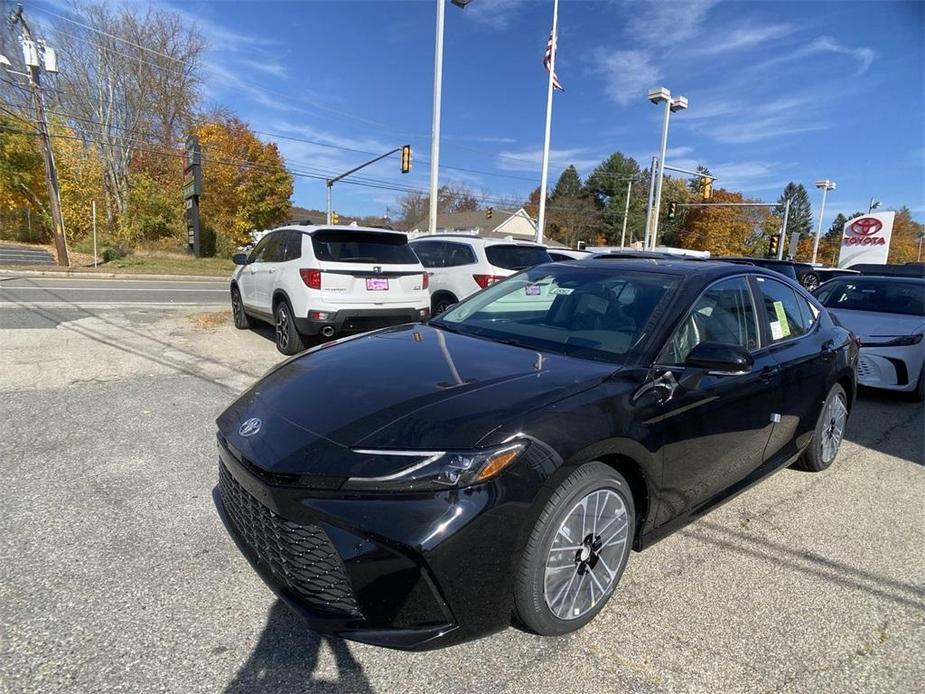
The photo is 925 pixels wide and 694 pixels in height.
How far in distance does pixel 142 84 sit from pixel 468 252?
3143 centimetres

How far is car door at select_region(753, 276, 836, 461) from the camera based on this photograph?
131 inches

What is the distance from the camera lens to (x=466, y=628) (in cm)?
182

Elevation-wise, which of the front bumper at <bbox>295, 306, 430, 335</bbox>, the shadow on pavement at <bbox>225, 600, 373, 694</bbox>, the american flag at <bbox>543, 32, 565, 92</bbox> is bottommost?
the shadow on pavement at <bbox>225, 600, 373, 694</bbox>

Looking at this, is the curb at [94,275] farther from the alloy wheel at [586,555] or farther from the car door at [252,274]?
the alloy wheel at [586,555]

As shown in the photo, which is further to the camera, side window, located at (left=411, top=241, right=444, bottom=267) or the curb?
the curb

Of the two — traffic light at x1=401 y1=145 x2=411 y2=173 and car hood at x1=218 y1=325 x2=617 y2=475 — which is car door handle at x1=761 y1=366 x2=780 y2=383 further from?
traffic light at x1=401 y1=145 x2=411 y2=173

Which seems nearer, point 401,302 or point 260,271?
point 401,302

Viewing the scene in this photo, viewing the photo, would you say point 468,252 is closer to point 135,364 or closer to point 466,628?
point 135,364

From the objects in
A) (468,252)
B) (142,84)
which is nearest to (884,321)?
(468,252)

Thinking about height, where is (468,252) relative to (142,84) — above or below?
below

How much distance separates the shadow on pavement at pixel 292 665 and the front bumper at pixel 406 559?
8.0 inches

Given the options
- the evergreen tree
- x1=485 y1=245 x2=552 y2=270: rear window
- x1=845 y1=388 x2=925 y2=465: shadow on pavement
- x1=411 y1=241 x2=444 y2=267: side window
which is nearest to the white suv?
x1=485 y1=245 x2=552 y2=270: rear window

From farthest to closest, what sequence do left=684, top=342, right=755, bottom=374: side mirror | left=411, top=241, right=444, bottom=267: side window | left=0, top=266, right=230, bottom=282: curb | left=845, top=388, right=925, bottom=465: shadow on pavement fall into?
1. left=0, top=266, right=230, bottom=282: curb
2. left=411, top=241, right=444, bottom=267: side window
3. left=845, top=388, right=925, bottom=465: shadow on pavement
4. left=684, top=342, right=755, bottom=374: side mirror

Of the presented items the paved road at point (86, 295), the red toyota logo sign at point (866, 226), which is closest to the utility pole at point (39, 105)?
the paved road at point (86, 295)
